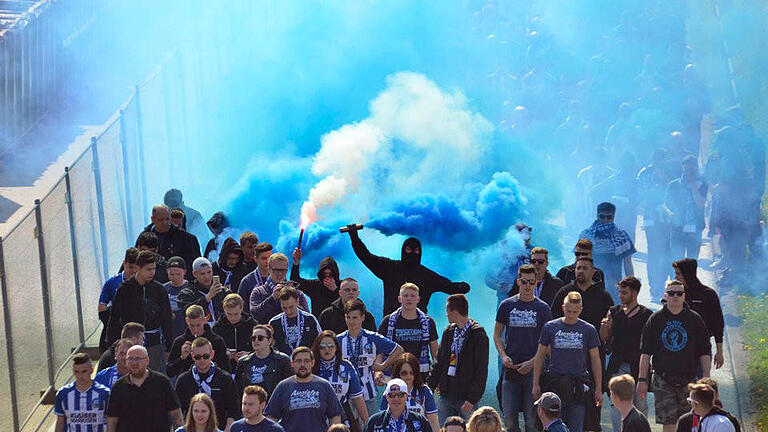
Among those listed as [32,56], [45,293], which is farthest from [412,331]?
[32,56]

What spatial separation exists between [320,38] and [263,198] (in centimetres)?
820

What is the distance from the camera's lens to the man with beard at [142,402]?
35.9 feet

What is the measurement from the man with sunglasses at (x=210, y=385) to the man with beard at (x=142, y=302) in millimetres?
1441

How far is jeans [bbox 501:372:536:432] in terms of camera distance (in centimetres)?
1251

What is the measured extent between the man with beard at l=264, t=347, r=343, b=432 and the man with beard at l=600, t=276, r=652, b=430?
293 centimetres

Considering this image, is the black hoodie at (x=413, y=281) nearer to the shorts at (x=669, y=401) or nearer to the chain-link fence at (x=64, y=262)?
the shorts at (x=669, y=401)

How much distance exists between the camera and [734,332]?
1636 centimetres

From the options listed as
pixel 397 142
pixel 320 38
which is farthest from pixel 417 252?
pixel 320 38

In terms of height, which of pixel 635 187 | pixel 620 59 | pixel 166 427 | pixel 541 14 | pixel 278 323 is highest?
pixel 541 14

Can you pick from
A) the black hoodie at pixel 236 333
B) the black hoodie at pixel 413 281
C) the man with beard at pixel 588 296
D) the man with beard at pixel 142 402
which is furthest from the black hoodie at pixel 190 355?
the man with beard at pixel 588 296

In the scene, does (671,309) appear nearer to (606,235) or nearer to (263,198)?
(606,235)

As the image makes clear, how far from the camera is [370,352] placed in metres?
12.2

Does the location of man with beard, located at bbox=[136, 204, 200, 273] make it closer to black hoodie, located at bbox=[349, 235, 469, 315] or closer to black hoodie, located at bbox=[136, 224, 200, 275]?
black hoodie, located at bbox=[136, 224, 200, 275]

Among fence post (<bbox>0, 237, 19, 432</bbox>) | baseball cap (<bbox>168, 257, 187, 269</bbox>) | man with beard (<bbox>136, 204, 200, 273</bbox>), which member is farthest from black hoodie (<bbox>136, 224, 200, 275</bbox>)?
fence post (<bbox>0, 237, 19, 432</bbox>)
